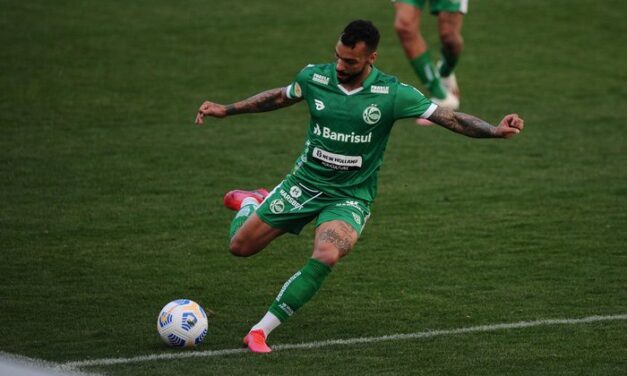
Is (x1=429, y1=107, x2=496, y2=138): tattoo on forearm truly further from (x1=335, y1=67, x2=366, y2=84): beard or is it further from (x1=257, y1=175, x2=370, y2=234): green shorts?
(x1=257, y1=175, x2=370, y2=234): green shorts

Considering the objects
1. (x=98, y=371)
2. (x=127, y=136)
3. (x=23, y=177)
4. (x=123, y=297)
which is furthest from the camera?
(x=127, y=136)

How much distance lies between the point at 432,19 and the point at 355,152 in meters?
12.9

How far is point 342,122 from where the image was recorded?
813cm

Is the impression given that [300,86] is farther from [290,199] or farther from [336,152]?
[290,199]

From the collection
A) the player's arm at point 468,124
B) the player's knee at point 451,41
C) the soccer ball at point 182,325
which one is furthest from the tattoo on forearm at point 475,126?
the player's knee at point 451,41

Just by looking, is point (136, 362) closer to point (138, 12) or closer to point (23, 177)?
point (23, 177)

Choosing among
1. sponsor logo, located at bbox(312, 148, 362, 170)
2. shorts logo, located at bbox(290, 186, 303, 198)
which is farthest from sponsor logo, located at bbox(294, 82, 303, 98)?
shorts logo, located at bbox(290, 186, 303, 198)

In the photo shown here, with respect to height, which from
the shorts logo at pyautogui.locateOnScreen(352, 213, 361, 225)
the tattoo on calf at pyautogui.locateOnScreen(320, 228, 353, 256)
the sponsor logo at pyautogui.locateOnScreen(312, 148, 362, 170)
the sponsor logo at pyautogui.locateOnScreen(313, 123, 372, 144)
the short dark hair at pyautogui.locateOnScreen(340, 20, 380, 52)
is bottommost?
the tattoo on calf at pyautogui.locateOnScreen(320, 228, 353, 256)

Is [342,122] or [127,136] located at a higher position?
[342,122]

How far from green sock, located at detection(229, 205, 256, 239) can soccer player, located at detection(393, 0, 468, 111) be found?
5.46 m

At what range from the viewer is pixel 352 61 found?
7977 millimetres

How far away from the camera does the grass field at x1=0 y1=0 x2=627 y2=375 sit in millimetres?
8148

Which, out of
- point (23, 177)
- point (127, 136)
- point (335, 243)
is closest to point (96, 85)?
point (127, 136)

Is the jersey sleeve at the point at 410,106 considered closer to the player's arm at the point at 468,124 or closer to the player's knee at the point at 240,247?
the player's arm at the point at 468,124
